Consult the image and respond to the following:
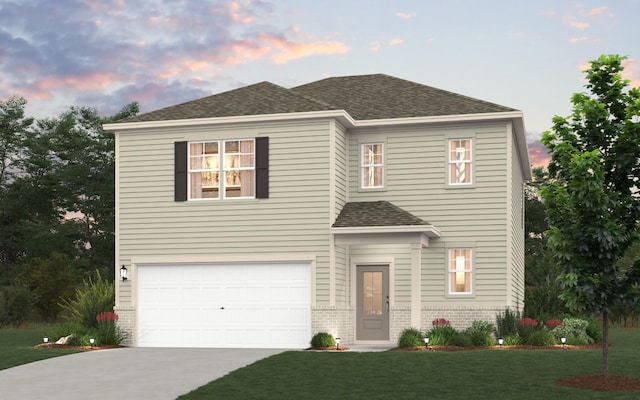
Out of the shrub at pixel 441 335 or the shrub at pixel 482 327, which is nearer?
the shrub at pixel 441 335

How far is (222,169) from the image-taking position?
2534 centimetres

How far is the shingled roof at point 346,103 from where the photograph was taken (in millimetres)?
25344

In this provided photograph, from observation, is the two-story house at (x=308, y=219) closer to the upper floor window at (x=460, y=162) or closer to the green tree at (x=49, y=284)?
the upper floor window at (x=460, y=162)

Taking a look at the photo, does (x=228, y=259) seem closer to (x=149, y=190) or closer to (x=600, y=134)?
(x=149, y=190)

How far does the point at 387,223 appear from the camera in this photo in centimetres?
2438

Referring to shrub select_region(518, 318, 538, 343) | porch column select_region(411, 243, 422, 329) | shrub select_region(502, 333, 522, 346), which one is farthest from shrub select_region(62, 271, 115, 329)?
shrub select_region(518, 318, 538, 343)

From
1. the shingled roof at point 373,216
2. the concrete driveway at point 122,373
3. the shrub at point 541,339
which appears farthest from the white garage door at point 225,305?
the shrub at point 541,339

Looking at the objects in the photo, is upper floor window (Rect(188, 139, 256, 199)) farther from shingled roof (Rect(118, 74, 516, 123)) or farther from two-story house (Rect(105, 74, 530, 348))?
shingled roof (Rect(118, 74, 516, 123))

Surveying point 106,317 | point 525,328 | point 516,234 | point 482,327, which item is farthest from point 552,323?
point 106,317

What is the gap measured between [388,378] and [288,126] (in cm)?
1008

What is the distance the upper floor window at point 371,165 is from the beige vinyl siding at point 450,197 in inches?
9.9

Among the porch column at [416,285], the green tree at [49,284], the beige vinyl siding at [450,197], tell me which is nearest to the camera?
the porch column at [416,285]

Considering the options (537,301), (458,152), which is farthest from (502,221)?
(537,301)

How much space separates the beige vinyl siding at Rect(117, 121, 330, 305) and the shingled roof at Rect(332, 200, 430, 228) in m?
0.78
